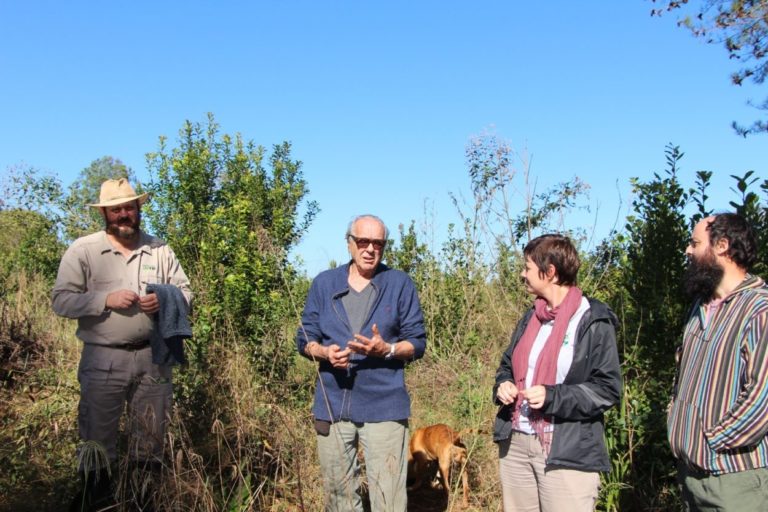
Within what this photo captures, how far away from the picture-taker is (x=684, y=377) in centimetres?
248

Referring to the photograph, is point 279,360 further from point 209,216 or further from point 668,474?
point 668,474

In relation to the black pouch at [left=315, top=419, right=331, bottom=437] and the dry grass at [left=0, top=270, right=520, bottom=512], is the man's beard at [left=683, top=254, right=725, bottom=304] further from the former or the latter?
the black pouch at [left=315, top=419, right=331, bottom=437]

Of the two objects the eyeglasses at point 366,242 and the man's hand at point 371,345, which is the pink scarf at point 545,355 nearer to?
the man's hand at point 371,345

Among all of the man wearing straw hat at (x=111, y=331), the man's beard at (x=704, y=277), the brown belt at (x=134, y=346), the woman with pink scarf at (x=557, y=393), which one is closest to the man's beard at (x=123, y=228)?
the man wearing straw hat at (x=111, y=331)

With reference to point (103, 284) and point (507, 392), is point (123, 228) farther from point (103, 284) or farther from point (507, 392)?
point (507, 392)

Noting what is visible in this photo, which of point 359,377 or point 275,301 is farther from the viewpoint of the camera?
point 275,301

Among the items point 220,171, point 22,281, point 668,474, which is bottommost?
point 668,474

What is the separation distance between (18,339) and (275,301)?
294 cm

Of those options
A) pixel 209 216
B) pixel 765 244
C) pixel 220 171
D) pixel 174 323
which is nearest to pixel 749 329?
pixel 765 244

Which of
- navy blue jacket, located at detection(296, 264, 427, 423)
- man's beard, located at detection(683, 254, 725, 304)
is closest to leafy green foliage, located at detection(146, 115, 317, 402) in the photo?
navy blue jacket, located at detection(296, 264, 427, 423)

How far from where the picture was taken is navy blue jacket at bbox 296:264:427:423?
10.6 feet

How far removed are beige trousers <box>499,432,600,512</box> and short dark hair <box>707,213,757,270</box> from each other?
1005 mm

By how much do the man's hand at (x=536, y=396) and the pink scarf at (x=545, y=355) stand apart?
11 centimetres

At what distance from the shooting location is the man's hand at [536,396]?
2.50 meters
